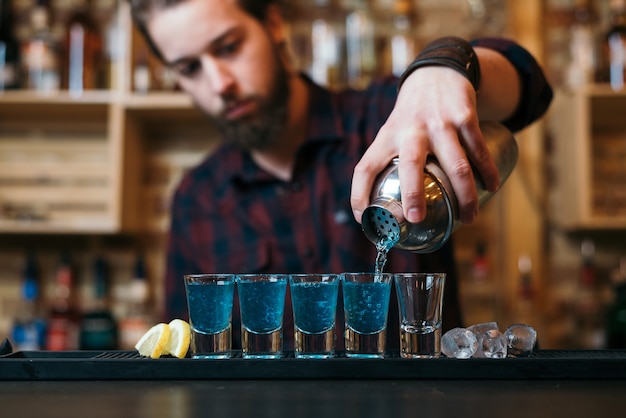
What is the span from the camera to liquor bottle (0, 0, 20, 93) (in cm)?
243

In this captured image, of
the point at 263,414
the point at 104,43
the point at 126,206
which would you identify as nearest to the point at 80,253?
the point at 126,206

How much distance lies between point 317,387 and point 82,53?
77.4 inches

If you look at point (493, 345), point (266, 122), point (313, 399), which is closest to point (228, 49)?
point (266, 122)

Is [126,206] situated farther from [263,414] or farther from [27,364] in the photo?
[263,414]

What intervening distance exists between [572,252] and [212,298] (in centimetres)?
181

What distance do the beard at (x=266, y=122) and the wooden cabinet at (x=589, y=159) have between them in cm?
101

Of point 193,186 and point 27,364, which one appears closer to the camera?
point 27,364

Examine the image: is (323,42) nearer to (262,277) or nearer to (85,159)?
(85,159)

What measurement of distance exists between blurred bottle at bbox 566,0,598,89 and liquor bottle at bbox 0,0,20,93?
5.82ft

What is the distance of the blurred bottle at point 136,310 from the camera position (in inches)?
91.7

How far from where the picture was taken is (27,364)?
0.90 m

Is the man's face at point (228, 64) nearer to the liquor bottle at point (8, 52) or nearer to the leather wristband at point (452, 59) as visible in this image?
the leather wristband at point (452, 59)

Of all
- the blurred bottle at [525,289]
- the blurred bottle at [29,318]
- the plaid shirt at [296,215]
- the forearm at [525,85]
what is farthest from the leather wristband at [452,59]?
the blurred bottle at [29,318]

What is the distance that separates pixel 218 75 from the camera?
166cm
